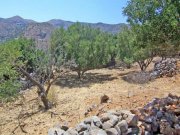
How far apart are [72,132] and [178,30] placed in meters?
5.45

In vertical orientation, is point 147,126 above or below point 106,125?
below

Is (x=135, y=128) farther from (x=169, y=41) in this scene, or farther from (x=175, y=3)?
(x=175, y=3)

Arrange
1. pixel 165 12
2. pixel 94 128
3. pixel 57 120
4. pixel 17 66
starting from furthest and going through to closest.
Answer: pixel 17 66
pixel 57 120
pixel 165 12
pixel 94 128

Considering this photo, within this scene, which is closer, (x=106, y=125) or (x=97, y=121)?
(x=106, y=125)

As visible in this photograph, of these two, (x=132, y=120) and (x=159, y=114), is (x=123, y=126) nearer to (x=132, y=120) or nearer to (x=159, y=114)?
(x=132, y=120)

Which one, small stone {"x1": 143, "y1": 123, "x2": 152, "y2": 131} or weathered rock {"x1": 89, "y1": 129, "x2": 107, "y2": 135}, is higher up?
weathered rock {"x1": 89, "y1": 129, "x2": 107, "y2": 135}

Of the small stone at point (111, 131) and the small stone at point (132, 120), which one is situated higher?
the small stone at point (132, 120)

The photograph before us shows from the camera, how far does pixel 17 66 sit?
73.1ft

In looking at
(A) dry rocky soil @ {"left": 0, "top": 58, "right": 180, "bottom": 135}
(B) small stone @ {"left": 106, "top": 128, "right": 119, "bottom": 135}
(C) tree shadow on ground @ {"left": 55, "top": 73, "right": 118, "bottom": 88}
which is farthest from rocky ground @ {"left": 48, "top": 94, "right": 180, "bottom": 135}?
(C) tree shadow on ground @ {"left": 55, "top": 73, "right": 118, "bottom": 88}

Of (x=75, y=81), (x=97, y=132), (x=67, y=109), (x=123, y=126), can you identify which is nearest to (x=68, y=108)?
(x=67, y=109)

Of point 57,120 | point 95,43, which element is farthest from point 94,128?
point 95,43

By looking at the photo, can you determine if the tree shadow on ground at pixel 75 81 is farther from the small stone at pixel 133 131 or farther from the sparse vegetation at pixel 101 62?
the small stone at pixel 133 131

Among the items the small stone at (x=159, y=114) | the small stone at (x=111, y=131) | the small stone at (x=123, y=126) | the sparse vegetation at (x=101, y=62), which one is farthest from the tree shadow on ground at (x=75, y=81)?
the small stone at (x=111, y=131)

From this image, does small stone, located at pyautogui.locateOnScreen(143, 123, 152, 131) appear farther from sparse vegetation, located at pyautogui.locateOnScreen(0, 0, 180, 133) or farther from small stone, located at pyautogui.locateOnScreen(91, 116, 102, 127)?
sparse vegetation, located at pyautogui.locateOnScreen(0, 0, 180, 133)
